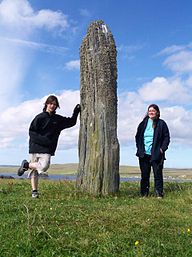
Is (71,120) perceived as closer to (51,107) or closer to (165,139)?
(51,107)

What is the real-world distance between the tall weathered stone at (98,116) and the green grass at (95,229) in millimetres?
1357

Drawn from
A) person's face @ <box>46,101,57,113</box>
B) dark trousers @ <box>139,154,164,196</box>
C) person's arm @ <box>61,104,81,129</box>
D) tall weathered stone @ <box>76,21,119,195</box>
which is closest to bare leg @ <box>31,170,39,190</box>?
tall weathered stone @ <box>76,21,119,195</box>

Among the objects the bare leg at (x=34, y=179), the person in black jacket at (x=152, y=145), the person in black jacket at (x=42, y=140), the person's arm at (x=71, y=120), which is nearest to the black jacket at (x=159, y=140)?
the person in black jacket at (x=152, y=145)

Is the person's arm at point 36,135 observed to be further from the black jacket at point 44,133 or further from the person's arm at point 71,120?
the person's arm at point 71,120

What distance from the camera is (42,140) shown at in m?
10.7

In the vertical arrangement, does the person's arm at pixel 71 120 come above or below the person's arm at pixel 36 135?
above

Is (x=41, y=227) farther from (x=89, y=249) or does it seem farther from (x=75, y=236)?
(x=89, y=249)

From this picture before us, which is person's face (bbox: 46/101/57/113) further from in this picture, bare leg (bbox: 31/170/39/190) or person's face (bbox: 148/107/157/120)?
person's face (bbox: 148/107/157/120)

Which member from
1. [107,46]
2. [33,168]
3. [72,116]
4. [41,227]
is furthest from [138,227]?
[107,46]

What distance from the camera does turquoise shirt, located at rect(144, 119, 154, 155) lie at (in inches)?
461

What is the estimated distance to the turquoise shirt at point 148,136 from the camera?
1172 cm

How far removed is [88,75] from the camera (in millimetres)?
11477

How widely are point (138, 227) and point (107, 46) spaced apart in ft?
19.4

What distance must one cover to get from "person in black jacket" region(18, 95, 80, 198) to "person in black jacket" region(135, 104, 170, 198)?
97.7 inches
